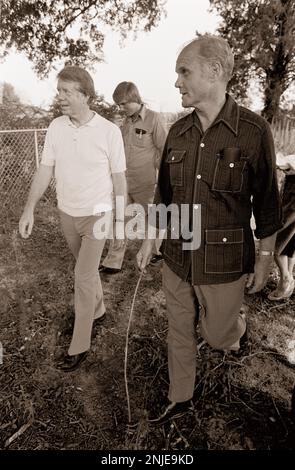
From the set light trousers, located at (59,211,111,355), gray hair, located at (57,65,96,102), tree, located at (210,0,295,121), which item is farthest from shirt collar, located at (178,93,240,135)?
tree, located at (210,0,295,121)

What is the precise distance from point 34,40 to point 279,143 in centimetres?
809

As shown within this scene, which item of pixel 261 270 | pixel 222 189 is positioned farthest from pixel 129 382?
pixel 222 189

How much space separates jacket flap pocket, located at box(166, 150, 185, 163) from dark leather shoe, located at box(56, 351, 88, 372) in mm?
1557

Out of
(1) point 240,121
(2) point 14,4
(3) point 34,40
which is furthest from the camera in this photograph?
(3) point 34,40

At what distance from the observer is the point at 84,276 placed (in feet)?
8.84

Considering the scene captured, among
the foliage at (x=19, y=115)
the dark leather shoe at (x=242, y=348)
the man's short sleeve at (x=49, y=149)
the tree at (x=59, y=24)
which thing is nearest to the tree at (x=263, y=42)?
the tree at (x=59, y=24)

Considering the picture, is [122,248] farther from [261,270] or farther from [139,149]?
[261,270]

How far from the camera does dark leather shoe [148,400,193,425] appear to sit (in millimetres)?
2289

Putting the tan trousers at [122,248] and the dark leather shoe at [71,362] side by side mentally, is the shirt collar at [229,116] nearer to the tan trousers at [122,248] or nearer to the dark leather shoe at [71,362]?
the dark leather shoe at [71,362]

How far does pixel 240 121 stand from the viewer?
1.96 m

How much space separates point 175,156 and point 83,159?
2.65ft

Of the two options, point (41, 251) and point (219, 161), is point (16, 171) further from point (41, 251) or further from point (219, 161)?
point (219, 161)

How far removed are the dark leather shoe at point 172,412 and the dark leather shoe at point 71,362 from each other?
72cm
